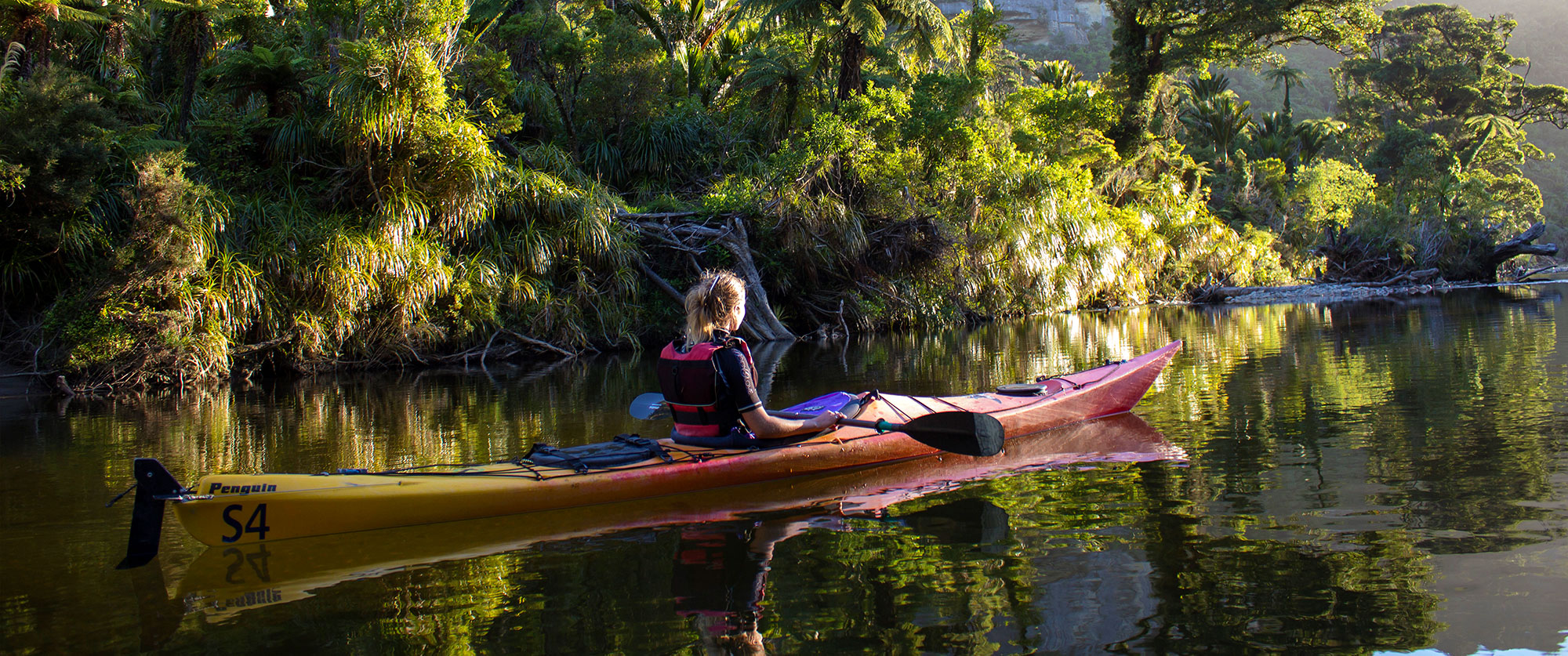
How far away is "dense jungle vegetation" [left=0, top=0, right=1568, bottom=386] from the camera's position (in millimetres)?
11633

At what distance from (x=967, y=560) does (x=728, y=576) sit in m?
0.89

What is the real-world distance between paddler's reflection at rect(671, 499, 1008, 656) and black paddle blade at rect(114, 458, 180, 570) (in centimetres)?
205

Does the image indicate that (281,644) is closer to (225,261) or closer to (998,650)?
(998,650)

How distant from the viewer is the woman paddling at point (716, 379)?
464 cm

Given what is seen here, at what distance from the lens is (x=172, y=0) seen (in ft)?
40.9

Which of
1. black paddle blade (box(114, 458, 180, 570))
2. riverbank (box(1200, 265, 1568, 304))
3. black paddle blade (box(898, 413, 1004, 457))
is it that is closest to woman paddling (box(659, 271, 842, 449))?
black paddle blade (box(898, 413, 1004, 457))

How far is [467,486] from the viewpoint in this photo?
4.37 meters

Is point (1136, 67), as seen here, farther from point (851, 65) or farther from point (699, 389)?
point (699, 389)

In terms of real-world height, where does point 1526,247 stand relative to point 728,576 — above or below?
above

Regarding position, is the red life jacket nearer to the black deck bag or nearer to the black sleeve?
the black sleeve

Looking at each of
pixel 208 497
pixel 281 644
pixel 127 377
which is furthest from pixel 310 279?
pixel 281 644

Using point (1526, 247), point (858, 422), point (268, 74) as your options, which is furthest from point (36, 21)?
point (1526, 247)

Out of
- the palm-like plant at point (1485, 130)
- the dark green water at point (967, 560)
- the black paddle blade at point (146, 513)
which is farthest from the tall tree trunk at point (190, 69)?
the palm-like plant at point (1485, 130)

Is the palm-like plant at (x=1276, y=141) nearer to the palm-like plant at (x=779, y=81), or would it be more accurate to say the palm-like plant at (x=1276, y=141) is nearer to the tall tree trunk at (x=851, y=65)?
the tall tree trunk at (x=851, y=65)
